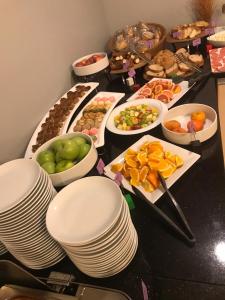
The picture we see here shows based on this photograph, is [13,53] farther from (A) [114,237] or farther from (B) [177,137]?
(A) [114,237]

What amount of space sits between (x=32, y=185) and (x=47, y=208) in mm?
86

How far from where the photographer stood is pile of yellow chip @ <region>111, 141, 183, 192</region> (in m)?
1.00

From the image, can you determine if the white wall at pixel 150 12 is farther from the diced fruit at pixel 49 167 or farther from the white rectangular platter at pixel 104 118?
the diced fruit at pixel 49 167

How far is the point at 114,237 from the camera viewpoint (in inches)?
28.9

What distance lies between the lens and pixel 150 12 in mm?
2154

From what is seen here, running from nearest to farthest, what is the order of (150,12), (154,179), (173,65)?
(154,179), (173,65), (150,12)

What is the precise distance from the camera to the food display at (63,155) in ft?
3.69

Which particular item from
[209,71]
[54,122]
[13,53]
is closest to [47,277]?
[54,122]

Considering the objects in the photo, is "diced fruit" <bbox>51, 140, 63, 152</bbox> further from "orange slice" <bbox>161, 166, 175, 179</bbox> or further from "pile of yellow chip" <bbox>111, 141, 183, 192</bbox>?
"orange slice" <bbox>161, 166, 175, 179</bbox>

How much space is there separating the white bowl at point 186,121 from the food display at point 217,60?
1.25 ft

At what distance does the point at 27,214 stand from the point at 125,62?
1.23m

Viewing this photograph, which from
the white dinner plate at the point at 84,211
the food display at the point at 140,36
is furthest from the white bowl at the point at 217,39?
the white dinner plate at the point at 84,211

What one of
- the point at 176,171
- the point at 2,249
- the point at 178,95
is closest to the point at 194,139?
the point at 176,171

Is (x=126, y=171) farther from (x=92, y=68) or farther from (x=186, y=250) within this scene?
(x=92, y=68)
